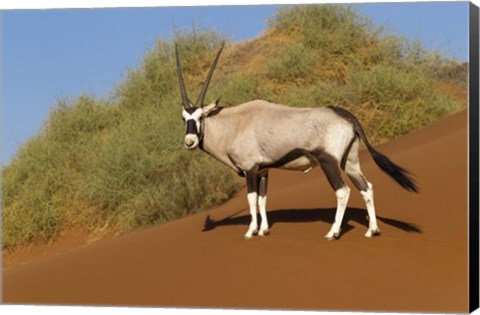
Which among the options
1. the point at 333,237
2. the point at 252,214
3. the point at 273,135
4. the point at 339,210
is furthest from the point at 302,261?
the point at 273,135

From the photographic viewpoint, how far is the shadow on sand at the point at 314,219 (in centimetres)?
1168

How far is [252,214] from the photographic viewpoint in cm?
1153

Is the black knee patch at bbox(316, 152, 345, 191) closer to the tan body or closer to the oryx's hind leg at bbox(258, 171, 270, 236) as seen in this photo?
the tan body

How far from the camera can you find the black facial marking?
11.6 m

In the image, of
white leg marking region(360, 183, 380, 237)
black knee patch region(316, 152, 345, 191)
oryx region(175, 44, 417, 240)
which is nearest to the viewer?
Answer: black knee patch region(316, 152, 345, 191)

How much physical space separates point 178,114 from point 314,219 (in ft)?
42.1

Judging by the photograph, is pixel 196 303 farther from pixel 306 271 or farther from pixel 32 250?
pixel 32 250

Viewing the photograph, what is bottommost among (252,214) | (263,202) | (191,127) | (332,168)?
(252,214)

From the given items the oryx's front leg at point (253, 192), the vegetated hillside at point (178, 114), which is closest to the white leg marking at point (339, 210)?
the oryx's front leg at point (253, 192)

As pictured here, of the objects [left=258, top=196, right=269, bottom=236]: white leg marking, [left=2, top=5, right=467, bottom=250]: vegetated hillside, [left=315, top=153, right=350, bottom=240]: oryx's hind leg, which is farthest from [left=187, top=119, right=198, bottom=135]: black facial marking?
[left=2, top=5, right=467, bottom=250]: vegetated hillside

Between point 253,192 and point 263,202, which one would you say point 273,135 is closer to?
point 253,192

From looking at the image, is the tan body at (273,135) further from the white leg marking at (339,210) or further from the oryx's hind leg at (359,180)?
the white leg marking at (339,210)

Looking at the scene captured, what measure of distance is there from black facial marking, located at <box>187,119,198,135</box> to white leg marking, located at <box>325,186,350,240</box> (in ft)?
6.90

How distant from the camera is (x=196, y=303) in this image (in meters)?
10.3
